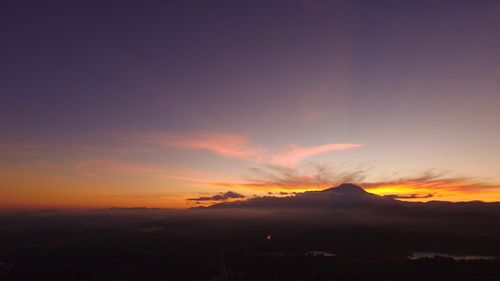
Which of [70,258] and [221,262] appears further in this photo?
[70,258]

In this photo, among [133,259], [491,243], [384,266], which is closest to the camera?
[384,266]

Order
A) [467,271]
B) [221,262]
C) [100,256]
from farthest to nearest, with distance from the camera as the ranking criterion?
[100,256]
[221,262]
[467,271]

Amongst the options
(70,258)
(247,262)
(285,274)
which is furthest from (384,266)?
(70,258)

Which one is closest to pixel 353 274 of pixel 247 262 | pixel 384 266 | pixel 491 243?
pixel 384 266

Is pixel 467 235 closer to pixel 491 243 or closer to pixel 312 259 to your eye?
pixel 491 243

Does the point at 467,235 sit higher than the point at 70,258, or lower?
higher

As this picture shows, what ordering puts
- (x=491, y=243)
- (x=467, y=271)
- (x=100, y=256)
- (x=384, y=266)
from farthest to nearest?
(x=491, y=243)
(x=100, y=256)
(x=384, y=266)
(x=467, y=271)

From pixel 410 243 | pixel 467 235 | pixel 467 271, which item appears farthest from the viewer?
pixel 467 235

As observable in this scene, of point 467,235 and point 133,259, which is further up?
point 467,235

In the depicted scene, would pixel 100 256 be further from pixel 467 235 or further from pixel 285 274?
pixel 467 235
